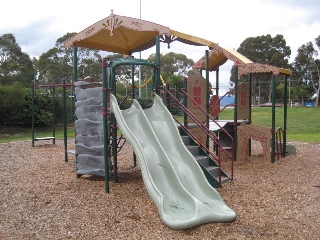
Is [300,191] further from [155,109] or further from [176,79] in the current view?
[176,79]

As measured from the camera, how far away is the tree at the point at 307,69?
174ft

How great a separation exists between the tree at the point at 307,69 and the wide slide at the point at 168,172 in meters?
51.7

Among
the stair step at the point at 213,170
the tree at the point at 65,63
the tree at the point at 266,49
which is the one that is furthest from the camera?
the tree at the point at 266,49

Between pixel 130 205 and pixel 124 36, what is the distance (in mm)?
4302

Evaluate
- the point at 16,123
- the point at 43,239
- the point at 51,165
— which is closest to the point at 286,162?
the point at 51,165

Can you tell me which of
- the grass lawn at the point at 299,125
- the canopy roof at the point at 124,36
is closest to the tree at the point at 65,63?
the grass lawn at the point at 299,125

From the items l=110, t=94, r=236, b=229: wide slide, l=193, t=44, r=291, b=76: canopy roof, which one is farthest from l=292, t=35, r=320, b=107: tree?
l=110, t=94, r=236, b=229: wide slide

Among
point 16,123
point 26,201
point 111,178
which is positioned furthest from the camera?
point 16,123

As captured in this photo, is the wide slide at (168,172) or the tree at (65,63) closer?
the wide slide at (168,172)

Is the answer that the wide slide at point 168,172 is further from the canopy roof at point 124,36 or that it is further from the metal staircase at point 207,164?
the canopy roof at point 124,36

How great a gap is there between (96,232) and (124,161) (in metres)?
5.15

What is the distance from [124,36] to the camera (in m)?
8.01

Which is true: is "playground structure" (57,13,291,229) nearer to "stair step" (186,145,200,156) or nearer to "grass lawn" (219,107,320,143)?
"stair step" (186,145,200,156)

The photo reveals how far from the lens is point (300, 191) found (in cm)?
605
